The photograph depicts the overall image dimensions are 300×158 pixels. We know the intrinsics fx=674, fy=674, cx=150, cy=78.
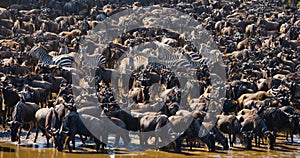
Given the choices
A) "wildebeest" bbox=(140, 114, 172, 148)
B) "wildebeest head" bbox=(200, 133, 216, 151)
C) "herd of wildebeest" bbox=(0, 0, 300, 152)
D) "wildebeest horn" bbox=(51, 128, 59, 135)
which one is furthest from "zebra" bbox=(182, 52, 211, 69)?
"wildebeest horn" bbox=(51, 128, 59, 135)

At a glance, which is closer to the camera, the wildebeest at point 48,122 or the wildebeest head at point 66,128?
the wildebeest head at point 66,128

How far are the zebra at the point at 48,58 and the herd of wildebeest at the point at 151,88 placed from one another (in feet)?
0.29

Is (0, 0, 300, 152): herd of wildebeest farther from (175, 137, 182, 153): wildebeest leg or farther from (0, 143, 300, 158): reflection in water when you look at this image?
(0, 143, 300, 158): reflection in water

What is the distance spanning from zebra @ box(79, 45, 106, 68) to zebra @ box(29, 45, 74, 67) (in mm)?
752

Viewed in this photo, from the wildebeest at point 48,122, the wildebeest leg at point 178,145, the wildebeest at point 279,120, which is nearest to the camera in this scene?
the wildebeest at point 48,122

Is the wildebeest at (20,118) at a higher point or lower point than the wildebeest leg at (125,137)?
higher

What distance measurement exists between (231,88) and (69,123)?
11.5 meters

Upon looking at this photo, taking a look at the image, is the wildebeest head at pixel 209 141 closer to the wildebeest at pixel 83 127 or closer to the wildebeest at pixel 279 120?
the wildebeest at pixel 83 127

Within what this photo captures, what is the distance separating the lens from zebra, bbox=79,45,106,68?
36.9m

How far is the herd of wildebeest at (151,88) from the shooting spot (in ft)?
74.0

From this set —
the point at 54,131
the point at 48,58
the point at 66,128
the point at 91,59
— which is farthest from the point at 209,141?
the point at 48,58

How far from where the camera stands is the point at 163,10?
6450cm

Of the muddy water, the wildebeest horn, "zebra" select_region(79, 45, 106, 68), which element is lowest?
the muddy water

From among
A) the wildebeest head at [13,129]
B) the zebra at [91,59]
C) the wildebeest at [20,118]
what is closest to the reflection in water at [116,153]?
the wildebeest head at [13,129]
